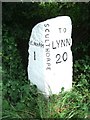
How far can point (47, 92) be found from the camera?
5.32 metres

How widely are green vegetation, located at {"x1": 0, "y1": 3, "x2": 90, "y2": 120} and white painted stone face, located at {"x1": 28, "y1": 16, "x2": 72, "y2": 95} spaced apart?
142mm

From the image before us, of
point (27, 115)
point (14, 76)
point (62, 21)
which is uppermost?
point (62, 21)

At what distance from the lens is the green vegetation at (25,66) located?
Result: 16.2ft

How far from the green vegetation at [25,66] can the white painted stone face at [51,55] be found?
142 mm

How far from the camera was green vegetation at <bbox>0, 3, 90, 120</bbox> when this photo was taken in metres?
4.93

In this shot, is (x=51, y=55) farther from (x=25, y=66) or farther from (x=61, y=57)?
(x=25, y=66)

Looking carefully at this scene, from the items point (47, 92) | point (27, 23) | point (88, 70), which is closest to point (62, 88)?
point (47, 92)

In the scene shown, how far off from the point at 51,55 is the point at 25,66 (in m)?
1.11

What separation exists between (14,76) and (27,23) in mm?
1064

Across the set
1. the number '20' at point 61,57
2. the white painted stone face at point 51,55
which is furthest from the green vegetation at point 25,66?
the number '20' at point 61,57

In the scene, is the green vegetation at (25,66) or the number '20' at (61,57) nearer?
the green vegetation at (25,66)

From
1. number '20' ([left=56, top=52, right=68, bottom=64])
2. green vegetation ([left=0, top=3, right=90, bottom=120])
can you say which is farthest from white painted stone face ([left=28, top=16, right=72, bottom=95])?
green vegetation ([left=0, top=3, right=90, bottom=120])

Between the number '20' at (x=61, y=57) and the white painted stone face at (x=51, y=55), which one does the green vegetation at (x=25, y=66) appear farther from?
the number '20' at (x=61, y=57)

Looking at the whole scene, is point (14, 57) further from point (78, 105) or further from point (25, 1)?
point (78, 105)
